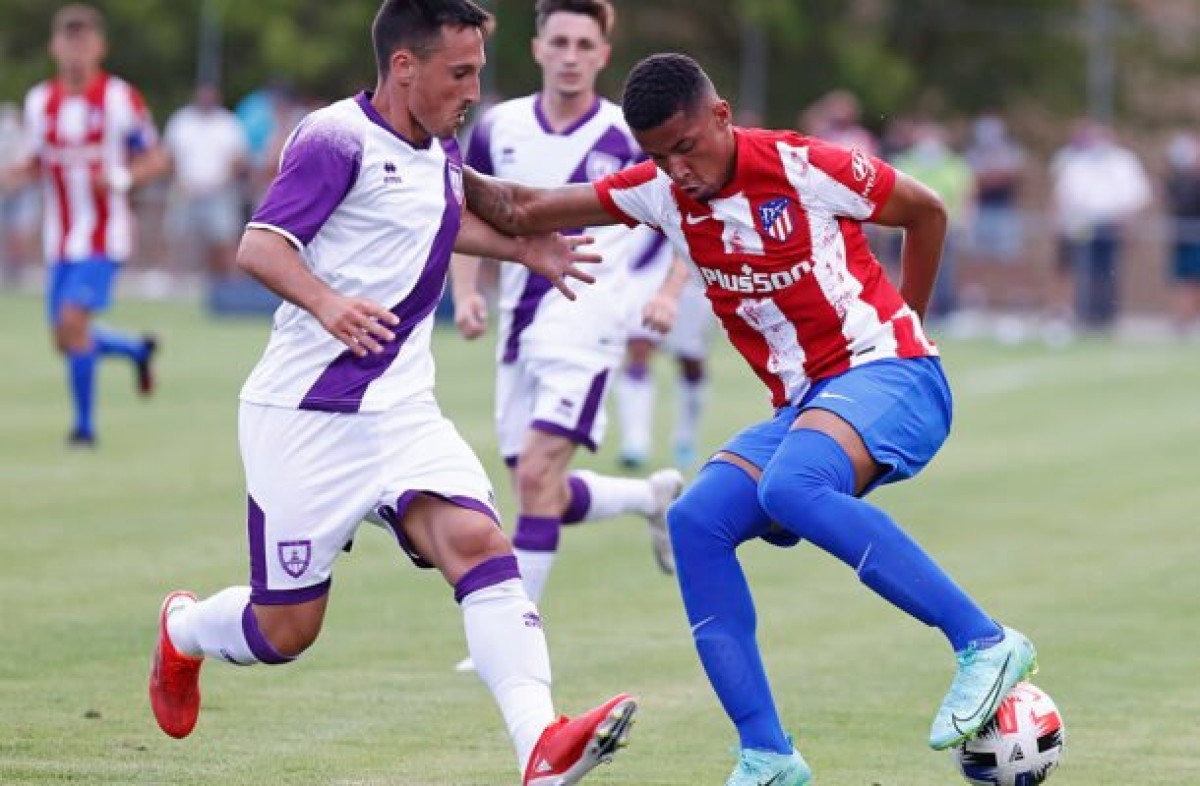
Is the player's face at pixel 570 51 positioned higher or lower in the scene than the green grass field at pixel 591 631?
higher

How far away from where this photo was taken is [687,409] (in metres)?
15.5

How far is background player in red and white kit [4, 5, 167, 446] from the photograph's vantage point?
1513 cm

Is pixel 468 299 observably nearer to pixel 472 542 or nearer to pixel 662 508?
pixel 662 508

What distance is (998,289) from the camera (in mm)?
31562

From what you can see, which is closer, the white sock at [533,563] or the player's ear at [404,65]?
the player's ear at [404,65]

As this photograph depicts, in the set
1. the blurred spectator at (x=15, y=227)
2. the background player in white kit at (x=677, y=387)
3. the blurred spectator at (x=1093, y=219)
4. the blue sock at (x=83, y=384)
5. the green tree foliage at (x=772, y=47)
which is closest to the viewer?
the blue sock at (x=83, y=384)

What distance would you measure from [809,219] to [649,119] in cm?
55

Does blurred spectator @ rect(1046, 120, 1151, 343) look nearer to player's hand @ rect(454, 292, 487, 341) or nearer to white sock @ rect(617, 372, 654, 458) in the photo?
white sock @ rect(617, 372, 654, 458)

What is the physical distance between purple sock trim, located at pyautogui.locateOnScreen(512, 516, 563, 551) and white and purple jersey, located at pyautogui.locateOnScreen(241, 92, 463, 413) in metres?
2.47

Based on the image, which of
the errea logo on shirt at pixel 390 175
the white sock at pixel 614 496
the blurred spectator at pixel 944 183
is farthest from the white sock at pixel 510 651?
the blurred spectator at pixel 944 183

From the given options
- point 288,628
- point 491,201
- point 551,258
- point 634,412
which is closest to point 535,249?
point 551,258

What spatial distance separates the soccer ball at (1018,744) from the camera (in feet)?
20.5

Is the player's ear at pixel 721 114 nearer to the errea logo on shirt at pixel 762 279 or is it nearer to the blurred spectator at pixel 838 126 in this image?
the errea logo on shirt at pixel 762 279

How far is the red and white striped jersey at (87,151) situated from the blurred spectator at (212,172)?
14.0 m
